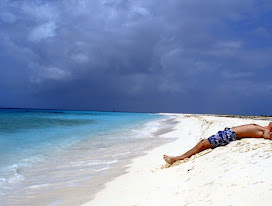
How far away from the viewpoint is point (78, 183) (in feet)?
14.8

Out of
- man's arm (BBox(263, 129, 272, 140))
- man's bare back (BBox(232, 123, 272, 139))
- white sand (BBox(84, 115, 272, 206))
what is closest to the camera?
white sand (BBox(84, 115, 272, 206))

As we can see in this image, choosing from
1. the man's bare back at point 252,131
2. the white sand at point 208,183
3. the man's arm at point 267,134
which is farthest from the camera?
the man's bare back at point 252,131

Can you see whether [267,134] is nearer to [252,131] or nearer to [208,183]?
[252,131]

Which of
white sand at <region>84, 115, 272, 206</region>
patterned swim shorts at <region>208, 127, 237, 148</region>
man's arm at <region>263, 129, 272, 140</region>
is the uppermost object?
man's arm at <region>263, 129, 272, 140</region>

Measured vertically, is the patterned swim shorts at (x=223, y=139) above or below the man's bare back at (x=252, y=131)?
below

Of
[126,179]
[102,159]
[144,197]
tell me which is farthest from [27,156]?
[144,197]

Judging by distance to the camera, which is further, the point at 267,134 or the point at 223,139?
the point at 223,139

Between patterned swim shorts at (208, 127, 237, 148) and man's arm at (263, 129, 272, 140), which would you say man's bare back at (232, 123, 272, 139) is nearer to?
man's arm at (263, 129, 272, 140)

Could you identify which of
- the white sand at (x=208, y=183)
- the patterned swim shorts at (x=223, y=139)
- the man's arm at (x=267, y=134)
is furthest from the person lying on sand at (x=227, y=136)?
the white sand at (x=208, y=183)

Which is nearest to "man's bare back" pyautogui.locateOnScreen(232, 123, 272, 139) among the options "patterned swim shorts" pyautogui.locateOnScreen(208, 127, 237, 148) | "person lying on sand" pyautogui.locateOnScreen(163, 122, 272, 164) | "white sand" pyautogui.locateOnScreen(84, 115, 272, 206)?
"person lying on sand" pyautogui.locateOnScreen(163, 122, 272, 164)

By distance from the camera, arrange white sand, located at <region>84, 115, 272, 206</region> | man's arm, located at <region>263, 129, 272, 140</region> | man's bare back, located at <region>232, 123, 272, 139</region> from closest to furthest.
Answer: white sand, located at <region>84, 115, 272, 206</region>, man's arm, located at <region>263, 129, 272, 140</region>, man's bare back, located at <region>232, 123, 272, 139</region>

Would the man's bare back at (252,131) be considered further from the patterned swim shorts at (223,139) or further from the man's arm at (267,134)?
the patterned swim shorts at (223,139)

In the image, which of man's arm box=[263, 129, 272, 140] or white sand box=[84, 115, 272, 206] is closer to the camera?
white sand box=[84, 115, 272, 206]

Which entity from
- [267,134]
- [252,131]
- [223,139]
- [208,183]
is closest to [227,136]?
[223,139]
